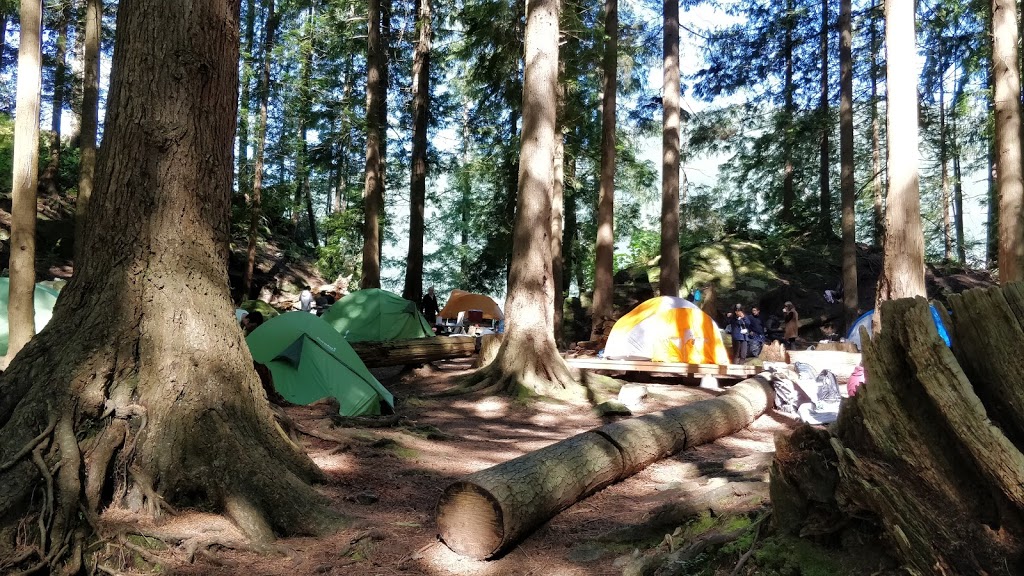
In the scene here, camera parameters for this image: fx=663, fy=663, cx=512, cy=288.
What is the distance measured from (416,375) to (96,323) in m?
8.39

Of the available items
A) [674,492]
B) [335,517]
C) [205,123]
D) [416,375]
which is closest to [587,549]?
[674,492]

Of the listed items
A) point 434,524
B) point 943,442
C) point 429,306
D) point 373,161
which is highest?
point 373,161

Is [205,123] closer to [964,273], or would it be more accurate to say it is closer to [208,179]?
[208,179]

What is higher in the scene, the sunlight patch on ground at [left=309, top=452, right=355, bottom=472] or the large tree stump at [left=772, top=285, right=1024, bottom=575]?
the large tree stump at [left=772, top=285, right=1024, bottom=575]

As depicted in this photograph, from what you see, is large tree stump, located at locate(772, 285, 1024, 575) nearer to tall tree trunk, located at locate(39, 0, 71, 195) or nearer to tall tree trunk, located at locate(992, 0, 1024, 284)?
tall tree trunk, located at locate(992, 0, 1024, 284)

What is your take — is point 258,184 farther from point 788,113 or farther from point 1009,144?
point 1009,144

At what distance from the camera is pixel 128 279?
4.01 m

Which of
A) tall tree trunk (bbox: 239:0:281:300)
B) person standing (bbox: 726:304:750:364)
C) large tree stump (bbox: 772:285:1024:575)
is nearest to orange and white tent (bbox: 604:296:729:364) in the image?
person standing (bbox: 726:304:750:364)

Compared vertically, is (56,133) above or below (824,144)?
below

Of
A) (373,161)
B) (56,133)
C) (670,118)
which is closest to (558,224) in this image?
(670,118)

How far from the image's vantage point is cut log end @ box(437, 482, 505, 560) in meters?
3.94

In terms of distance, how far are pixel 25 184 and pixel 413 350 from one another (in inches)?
245

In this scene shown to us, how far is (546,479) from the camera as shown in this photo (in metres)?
4.46

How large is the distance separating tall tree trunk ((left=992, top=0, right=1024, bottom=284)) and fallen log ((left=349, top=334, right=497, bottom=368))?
8.13 metres
